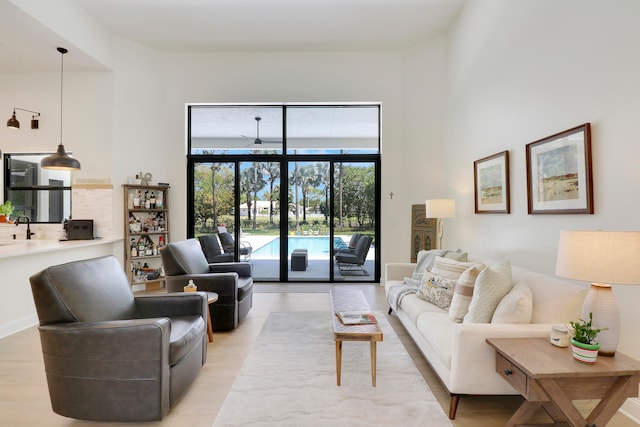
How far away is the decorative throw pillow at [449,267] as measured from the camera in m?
3.13

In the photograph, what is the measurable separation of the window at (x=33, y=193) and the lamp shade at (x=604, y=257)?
6599 mm

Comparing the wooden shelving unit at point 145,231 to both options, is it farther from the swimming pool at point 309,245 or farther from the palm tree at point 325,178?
the palm tree at point 325,178

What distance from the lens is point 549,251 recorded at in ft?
8.99

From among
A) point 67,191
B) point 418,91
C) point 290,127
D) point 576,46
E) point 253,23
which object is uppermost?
point 253,23

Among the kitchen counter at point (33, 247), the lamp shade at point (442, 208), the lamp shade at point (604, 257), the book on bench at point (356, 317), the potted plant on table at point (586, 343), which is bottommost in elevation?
the book on bench at point (356, 317)

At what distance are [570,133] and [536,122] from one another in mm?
524

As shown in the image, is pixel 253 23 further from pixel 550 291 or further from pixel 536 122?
pixel 550 291

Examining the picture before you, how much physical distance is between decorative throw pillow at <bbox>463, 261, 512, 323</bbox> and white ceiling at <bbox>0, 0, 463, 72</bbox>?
4030mm

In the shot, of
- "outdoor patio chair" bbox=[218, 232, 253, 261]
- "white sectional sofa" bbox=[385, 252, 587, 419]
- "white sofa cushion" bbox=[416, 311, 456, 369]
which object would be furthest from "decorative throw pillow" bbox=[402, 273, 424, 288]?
"outdoor patio chair" bbox=[218, 232, 253, 261]

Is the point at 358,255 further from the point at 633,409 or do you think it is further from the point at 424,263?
the point at 633,409

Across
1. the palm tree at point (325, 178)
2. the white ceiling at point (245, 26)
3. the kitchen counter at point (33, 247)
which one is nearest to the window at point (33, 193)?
the kitchen counter at point (33, 247)

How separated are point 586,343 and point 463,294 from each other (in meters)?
0.99

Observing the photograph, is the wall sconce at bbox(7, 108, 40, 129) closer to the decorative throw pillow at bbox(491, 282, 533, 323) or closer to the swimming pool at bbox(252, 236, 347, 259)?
the swimming pool at bbox(252, 236, 347, 259)

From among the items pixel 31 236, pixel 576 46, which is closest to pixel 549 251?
pixel 576 46
